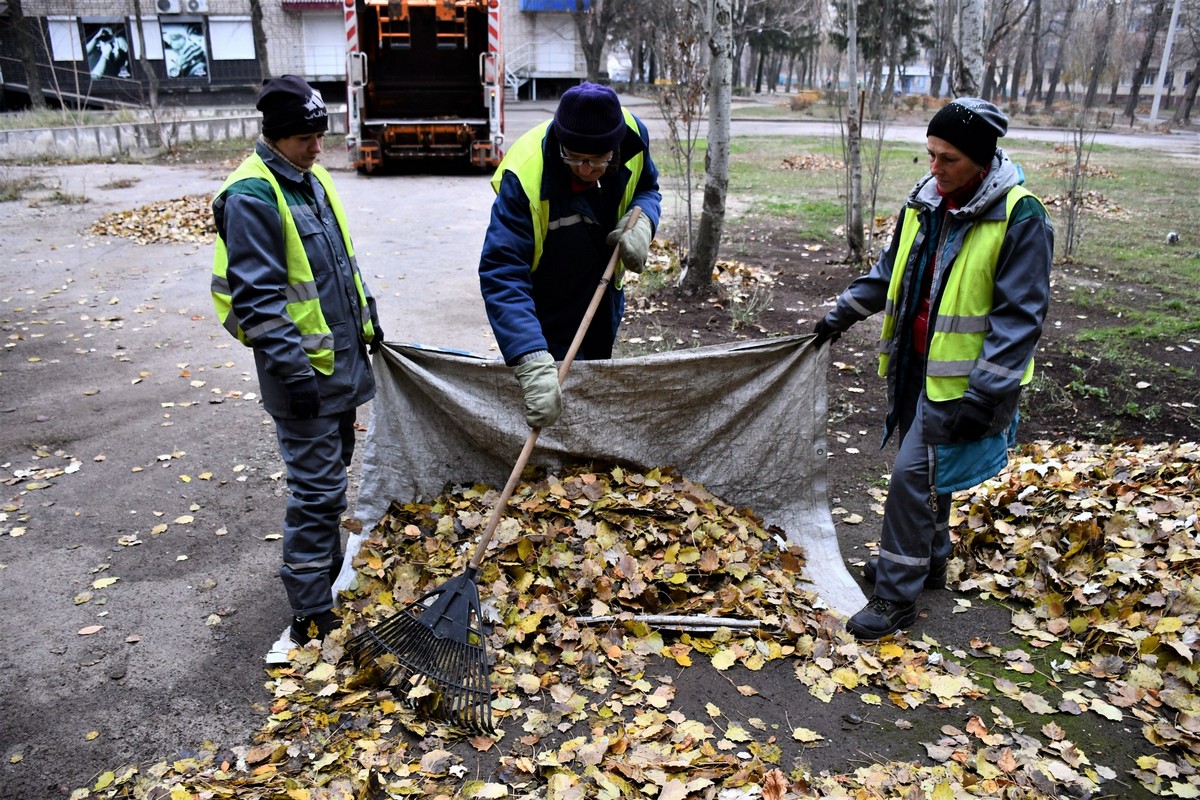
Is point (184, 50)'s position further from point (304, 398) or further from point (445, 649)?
point (445, 649)

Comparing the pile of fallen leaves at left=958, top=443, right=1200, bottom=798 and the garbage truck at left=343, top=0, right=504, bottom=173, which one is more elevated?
the garbage truck at left=343, top=0, right=504, bottom=173

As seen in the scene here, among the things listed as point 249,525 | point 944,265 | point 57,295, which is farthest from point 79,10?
point 944,265

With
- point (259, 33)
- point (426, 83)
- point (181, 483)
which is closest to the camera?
point (181, 483)

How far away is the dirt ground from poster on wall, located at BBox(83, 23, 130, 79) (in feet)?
89.2

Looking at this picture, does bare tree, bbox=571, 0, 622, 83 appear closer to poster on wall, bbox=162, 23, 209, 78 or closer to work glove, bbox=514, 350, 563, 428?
poster on wall, bbox=162, 23, 209, 78

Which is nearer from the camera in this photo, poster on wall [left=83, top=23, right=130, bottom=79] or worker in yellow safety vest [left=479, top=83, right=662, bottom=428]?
worker in yellow safety vest [left=479, top=83, right=662, bottom=428]

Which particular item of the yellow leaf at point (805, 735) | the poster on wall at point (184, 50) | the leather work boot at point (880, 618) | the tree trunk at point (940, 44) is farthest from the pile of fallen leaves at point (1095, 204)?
the poster on wall at point (184, 50)

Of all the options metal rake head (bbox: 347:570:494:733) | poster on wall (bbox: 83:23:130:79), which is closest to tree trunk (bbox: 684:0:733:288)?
metal rake head (bbox: 347:570:494:733)

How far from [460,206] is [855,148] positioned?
19.7 feet

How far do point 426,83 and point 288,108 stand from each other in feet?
41.3

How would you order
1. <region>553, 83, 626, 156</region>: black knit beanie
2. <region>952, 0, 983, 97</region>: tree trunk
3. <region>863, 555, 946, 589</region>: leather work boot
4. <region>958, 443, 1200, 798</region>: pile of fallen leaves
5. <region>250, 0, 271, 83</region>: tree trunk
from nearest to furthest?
<region>958, 443, 1200, 798</region>: pile of fallen leaves
<region>553, 83, 626, 156</region>: black knit beanie
<region>863, 555, 946, 589</region>: leather work boot
<region>952, 0, 983, 97</region>: tree trunk
<region>250, 0, 271, 83</region>: tree trunk

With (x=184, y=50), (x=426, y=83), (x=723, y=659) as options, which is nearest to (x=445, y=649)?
(x=723, y=659)

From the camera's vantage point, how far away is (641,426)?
12.7 feet

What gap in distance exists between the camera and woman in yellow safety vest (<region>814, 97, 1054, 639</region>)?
288 centimetres
